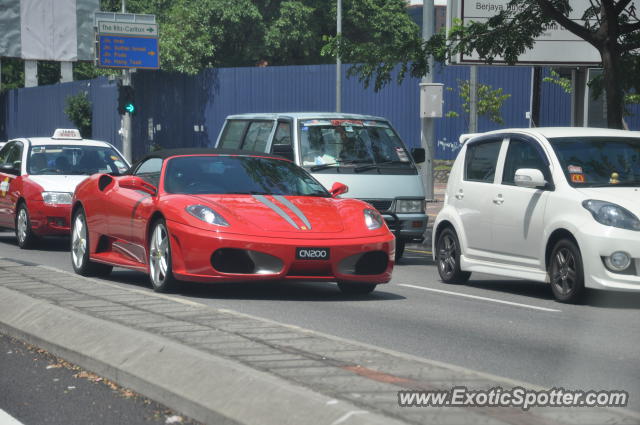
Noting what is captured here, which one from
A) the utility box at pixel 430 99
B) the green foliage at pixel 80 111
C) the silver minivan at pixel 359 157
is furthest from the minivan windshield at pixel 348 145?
the green foliage at pixel 80 111

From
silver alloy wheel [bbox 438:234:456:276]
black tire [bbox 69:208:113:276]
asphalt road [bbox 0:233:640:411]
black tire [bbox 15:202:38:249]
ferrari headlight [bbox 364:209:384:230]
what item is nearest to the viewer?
asphalt road [bbox 0:233:640:411]

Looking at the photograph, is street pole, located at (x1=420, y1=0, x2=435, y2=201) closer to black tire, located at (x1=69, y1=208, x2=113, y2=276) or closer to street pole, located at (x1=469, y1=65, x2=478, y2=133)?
street pole, located at (x1=469, y1=65, x2=478, y2=133)

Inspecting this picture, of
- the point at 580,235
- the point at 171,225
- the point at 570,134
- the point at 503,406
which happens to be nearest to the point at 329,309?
the point at 171,225

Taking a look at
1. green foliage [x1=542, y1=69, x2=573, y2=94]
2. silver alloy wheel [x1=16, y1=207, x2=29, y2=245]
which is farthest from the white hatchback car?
green foliage [x1=542, y1=69, x2=573, y2=94]

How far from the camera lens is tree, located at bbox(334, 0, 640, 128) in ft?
51.3

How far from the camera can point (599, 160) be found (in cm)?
1083

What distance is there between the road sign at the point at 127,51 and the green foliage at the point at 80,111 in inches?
519

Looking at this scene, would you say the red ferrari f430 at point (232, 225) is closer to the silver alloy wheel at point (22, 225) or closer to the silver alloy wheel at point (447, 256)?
the silver alloy wheel at point (447, 256)

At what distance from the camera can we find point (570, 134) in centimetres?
1117

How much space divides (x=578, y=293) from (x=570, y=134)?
1.76 metres

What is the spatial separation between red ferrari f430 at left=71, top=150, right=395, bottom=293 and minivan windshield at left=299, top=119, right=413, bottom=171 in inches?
126

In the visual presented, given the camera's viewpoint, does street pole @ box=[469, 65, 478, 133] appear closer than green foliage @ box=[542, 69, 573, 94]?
Yes

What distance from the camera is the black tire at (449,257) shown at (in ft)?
40.2

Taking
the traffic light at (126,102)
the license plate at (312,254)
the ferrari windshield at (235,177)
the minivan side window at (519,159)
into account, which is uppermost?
the traffic light at (126,102)
